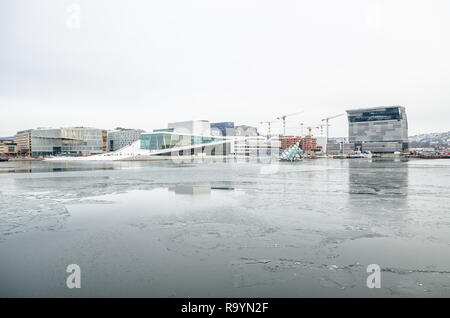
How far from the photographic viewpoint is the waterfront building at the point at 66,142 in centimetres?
12675

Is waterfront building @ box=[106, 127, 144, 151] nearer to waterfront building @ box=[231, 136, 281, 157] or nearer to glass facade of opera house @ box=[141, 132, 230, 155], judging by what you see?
glass facade of opera house @ box=[141, 132, 230, 155]

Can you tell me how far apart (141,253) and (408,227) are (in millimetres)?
9296

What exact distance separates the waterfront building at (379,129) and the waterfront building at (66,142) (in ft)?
421

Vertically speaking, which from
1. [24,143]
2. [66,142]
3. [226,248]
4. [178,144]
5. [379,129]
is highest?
[379,129]

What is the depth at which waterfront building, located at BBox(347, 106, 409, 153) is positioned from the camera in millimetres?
153875

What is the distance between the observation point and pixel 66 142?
130875 mm

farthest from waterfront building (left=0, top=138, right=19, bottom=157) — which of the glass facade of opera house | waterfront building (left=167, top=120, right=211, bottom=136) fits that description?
the glass facade of opera house

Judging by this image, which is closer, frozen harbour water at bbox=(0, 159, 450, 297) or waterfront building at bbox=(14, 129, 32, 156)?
frozen harbour water at bbox=(0, 159, 450, 297)

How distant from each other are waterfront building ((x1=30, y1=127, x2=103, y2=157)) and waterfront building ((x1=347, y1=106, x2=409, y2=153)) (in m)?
128

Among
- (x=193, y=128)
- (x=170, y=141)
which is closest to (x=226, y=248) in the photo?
(x=170, y=141)

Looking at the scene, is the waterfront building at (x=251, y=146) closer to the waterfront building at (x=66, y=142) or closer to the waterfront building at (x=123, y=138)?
the waterfront building at (x=123, y=138)

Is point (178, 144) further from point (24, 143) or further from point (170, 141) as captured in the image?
point (24, 143)

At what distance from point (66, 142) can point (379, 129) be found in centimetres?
14905

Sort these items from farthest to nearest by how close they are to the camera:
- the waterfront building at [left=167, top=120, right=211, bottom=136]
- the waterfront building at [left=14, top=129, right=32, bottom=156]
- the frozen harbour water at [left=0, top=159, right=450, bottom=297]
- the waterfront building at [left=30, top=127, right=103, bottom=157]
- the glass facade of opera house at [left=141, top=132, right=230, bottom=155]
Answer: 1. the waterfront building at [left=167, top=120, right=211, bottom=136]
2. the waterfront building at [left=14, top=129, right=32, bottom=156]
3. the waterfront building at [left=30, top=127, right=103, bottom=157]
4. the glass facade of opera house at [left=141, top=132, right=230, bottom=155]
5. the frozen harbour water at [left=0, top=159, right=450, bottom=297]
